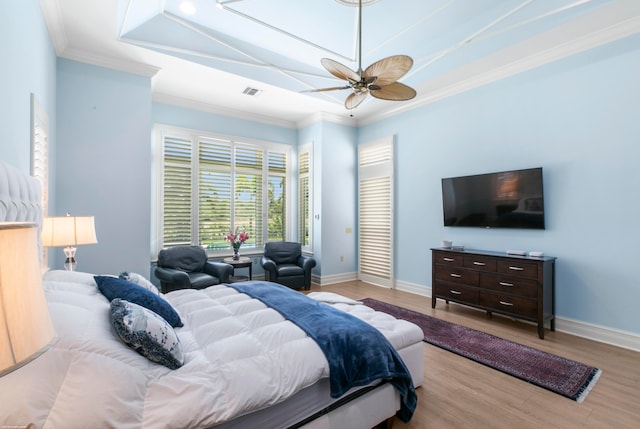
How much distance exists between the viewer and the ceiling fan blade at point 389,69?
240 cm

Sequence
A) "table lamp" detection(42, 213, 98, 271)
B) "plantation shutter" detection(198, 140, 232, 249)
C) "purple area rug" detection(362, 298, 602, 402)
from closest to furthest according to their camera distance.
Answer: "purple area rug" detection(362, 298, 602, 402)
"table lamp" detection(42, 213, 98, 271)
"plantation shutter" detection(198, 140, 232, 249)

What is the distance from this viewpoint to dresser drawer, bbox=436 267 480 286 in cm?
403

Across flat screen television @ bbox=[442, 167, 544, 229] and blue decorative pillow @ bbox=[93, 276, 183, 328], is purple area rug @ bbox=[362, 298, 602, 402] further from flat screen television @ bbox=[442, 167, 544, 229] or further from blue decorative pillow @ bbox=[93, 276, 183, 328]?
blue decorative pillow @ bbox=[93, 276, 183, 328]

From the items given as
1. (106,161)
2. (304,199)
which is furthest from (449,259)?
(106,161)

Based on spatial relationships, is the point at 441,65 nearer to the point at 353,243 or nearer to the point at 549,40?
the point at 549,40

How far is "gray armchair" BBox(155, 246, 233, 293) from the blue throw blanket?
2.35 metres

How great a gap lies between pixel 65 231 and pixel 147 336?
192 cm

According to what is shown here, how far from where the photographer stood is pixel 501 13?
336 cm

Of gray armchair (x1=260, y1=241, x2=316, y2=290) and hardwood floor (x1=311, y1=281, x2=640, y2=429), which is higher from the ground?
gray armchair (x1=260, y1=241, x2=316, y2=290)

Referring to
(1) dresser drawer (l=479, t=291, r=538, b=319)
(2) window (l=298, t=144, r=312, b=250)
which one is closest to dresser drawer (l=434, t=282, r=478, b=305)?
(1) dresser drawer (l=479, t=291, r=538, b=319)

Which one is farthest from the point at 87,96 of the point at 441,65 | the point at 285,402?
the point at 441,65

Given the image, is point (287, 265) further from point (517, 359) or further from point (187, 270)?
point (517, 359)

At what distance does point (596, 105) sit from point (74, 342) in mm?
4881

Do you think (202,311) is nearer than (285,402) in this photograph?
No
